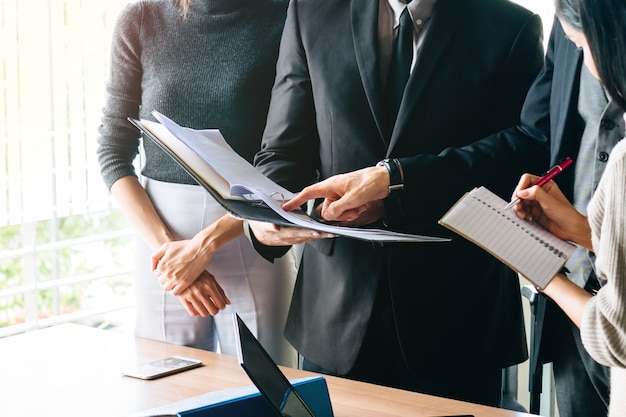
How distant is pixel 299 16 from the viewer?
6.48 feet

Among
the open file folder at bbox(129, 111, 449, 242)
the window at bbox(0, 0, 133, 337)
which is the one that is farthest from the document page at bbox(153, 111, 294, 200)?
the window at bbox(0, 0, 133, 337)

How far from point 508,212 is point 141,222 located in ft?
3.85

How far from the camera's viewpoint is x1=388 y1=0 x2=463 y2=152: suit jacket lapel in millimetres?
1814

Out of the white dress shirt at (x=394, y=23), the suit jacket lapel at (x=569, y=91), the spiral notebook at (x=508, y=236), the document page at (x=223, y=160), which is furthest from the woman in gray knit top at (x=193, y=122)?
the spiral notebook at (x=508, y=236)

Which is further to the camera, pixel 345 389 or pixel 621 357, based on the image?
pixel 345 389

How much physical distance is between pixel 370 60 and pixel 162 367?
2.80ft

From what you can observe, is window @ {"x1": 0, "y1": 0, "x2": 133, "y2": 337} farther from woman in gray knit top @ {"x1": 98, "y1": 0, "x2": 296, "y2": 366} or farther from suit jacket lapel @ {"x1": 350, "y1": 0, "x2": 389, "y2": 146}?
suit jacket lapel @ {"x1": 350, "y1": 0, "x2": 389, "y2": 146}

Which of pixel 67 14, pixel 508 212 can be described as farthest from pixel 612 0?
pixel 67 14

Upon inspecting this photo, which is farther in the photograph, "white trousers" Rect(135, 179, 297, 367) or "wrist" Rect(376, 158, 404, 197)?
"white trousers" Rect(135, 179, 297, 367)

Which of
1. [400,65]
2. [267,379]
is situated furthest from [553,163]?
[267,379]

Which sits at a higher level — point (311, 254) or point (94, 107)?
point (94, 107)

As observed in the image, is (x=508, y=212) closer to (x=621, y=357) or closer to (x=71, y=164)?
(x=621, y=357)

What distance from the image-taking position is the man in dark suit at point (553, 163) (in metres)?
1.71

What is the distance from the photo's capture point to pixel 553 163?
1783mm
